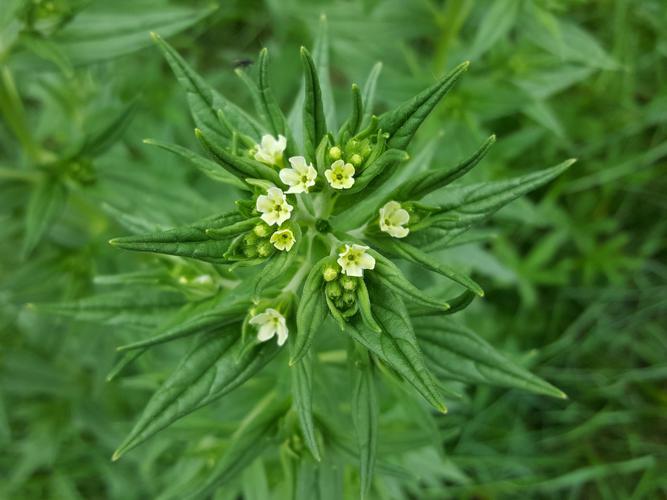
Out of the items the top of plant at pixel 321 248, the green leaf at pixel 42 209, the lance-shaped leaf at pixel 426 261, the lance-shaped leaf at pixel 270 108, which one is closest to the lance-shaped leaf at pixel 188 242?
the top of plant at pixel 321 248

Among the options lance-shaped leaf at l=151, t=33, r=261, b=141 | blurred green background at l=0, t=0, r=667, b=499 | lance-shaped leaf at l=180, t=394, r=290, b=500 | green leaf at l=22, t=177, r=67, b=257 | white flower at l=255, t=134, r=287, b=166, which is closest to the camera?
white flower at l=255, t=134, r=287, b=166

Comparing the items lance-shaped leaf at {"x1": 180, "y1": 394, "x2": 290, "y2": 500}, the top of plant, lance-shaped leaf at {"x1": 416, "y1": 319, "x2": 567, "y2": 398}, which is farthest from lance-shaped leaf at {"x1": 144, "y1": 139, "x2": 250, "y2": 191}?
lance-shaped leaf at {"x1": 180, "y1": 394, "x2": 290, "y2": 500}

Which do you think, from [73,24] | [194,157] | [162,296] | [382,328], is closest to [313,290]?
[382,328]

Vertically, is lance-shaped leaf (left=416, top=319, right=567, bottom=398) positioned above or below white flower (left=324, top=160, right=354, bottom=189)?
below

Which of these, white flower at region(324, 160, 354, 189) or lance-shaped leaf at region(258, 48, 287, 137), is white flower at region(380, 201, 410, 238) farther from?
lance-shaped leaf at region(258, 48, 287, 137)

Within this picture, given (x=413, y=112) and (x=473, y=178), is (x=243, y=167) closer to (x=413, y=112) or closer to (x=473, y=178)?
(x=413, y=112)

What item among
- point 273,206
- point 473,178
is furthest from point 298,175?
point 473,178

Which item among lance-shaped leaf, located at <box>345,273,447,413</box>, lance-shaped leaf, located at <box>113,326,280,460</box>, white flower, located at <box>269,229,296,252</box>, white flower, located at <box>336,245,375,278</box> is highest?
white flower, located at <box>269,229,296,252</box>
